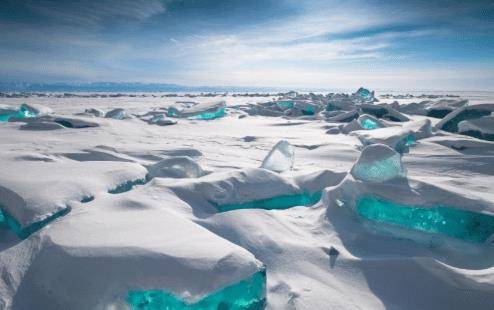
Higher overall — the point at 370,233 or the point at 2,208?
the point at 2,208

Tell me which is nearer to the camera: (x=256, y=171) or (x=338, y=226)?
(x=338, y=226)

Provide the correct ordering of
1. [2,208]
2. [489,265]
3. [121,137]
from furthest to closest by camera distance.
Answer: [121,137], [2,208], [489,265]

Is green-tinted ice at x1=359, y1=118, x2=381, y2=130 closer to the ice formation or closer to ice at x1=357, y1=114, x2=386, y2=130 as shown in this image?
ice at x1=357, y1=114, x2=386, y2=130

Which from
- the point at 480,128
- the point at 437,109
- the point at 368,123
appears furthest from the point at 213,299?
the point at 437,109

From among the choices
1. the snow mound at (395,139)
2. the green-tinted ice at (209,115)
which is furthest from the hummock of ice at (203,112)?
the snow mound at (395,139)

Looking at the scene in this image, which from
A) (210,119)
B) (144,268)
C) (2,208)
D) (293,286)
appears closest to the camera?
(144,268)

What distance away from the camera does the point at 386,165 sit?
1669 mm

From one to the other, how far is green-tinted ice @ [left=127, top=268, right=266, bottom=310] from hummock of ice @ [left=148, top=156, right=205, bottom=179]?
1.17 m

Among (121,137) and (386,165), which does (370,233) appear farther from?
(121,137)

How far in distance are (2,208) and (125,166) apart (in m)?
0.73

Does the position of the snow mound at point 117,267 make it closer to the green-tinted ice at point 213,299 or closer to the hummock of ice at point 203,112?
the green-tinted ice at point 213,299

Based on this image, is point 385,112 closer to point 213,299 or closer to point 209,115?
point 209,115

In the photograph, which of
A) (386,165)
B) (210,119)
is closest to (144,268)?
(386,165)

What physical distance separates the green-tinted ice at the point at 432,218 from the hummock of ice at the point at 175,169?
42.8 inches
